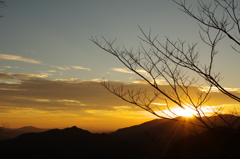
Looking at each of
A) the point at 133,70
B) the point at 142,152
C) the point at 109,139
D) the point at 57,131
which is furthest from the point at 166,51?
the point at 57,131

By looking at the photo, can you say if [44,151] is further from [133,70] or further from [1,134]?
[133,70]

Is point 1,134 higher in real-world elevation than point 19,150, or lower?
higher

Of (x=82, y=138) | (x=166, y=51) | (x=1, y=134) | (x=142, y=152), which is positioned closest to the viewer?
(x=166, y=51)

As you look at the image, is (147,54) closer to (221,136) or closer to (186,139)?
(221,136)

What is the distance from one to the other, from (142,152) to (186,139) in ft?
58.8

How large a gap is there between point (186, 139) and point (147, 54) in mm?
21318

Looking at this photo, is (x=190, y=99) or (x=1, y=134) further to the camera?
(x=1, y=134)

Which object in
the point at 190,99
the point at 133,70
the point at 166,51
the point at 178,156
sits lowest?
the point at 178,156

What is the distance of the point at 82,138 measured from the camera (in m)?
62.8

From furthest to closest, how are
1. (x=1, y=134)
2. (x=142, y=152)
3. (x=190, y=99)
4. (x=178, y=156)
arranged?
(x=178, y=156) → (x=1, y=134) → (x=142, y=152) → (x=190, y=99)

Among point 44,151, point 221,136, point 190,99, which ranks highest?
point 190,99

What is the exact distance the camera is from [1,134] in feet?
30.0

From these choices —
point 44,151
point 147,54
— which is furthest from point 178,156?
point 44,151

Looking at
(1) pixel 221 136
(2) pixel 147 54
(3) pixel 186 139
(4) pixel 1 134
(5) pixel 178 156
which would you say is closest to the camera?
(1) pixel 221 136
